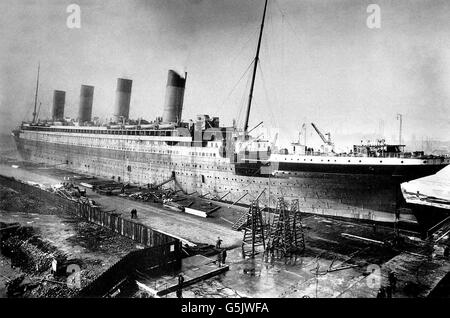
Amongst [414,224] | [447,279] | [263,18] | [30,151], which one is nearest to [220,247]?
[447,279]

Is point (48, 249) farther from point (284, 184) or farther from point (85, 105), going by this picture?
point (85, 105)

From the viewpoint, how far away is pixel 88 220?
19609mm

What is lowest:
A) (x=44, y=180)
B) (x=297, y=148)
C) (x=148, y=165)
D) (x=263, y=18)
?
(x=44, y=180)

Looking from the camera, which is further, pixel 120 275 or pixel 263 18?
pixel 263 18

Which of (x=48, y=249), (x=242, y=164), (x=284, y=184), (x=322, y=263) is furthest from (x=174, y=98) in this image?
(x=322, y=263)

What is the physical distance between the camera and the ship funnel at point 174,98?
111 feet

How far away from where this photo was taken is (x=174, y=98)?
34.4 metres

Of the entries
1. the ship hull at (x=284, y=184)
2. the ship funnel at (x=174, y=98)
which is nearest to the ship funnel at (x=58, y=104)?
the ship hull at (x=284, y=184)

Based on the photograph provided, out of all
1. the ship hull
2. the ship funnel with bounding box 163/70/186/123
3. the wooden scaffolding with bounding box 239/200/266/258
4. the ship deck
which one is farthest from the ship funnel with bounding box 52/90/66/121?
the wooden scaffolding with bounding box 239/200/266/258

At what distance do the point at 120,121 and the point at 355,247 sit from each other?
1481 inches

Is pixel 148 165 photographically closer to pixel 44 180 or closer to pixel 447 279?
pixel 44 180

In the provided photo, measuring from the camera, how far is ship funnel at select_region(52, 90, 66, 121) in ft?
183

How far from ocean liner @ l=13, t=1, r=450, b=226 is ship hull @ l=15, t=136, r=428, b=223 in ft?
0.19

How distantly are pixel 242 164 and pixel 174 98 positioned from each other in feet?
50.9
